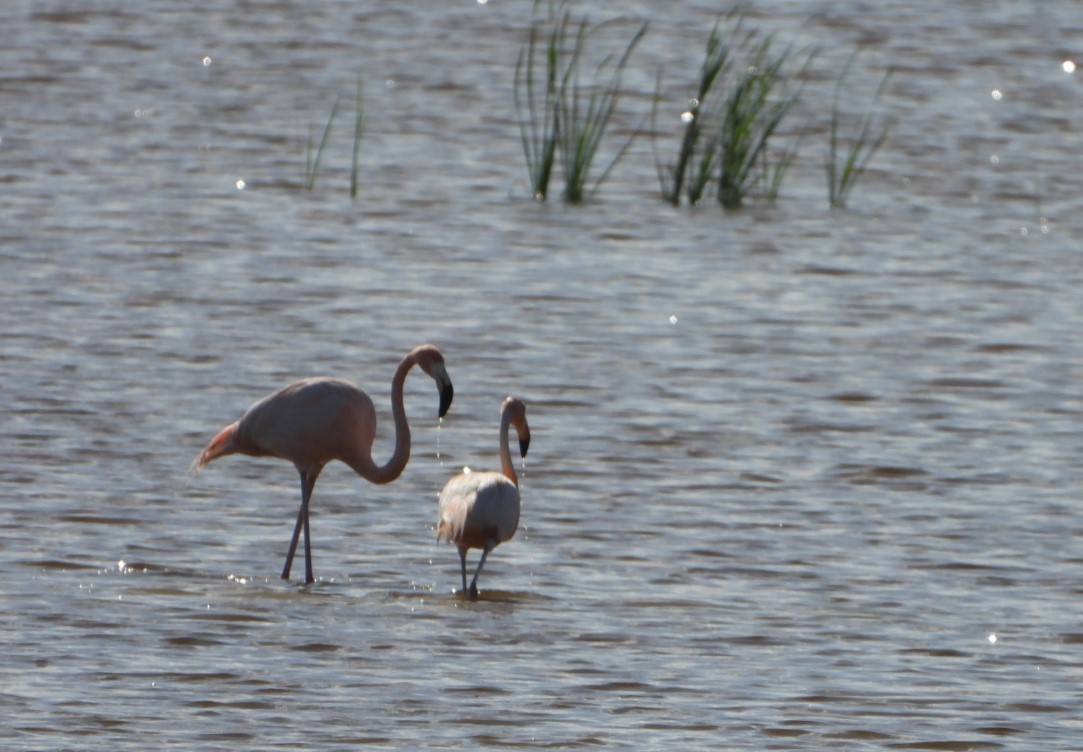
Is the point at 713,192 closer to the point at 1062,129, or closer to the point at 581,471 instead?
the point at 1062,129

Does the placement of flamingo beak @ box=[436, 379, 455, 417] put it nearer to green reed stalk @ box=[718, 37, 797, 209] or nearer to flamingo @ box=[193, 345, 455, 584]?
flamingo @ box=[193, 345, 455, 584]

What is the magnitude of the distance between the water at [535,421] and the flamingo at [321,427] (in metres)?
0.32

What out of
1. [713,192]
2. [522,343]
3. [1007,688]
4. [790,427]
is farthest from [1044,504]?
[713,192]

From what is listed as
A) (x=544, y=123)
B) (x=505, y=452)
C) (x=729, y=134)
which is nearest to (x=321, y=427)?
(x=505, y=452)

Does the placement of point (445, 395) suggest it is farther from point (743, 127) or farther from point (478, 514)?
point (743, 127)

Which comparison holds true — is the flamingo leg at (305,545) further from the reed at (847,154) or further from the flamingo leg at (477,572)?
the reed at (847,154)

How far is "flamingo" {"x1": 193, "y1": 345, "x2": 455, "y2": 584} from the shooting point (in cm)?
786

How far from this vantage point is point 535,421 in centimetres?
990

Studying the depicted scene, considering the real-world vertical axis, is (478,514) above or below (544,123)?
below

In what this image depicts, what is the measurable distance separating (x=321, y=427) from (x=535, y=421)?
2178 millimetres

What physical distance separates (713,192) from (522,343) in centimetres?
391

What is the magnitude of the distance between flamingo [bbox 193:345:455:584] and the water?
1.03ft

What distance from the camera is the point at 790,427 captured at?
9.91m

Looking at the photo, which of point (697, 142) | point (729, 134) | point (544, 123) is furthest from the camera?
point (544, 123)
